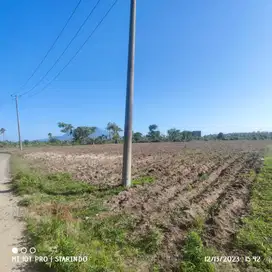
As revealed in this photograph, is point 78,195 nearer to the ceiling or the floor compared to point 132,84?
nearer to the floor

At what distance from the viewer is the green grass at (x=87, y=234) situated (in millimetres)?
2914

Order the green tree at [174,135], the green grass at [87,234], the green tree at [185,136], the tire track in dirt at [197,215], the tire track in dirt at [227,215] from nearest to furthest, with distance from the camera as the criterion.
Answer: the green grass at [87,234] → the tire track in dirt at [197,215] → the tire track in dirt at [227,215] → the green tree at [174,135] → the green tree at [185,136]

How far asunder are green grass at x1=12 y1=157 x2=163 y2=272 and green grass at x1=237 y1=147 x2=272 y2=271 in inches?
60.4

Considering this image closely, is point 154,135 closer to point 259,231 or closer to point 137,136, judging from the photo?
point 137,136

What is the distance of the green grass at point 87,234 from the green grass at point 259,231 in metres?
1.53

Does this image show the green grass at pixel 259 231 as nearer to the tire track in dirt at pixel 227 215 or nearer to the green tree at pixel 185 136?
the tire track in dirt at pixel 227 215

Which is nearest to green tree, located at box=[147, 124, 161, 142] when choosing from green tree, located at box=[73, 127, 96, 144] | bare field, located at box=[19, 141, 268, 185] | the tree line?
the tree line

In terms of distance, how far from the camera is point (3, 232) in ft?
13.2

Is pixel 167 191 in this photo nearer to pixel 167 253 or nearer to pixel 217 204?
pixel 217 204

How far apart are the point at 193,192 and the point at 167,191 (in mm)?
879

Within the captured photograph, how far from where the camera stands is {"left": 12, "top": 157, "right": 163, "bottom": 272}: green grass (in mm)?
2914

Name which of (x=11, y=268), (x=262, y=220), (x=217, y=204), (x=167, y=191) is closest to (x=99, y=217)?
(x=11, y=268)

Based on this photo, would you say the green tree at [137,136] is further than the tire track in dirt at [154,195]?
Yes

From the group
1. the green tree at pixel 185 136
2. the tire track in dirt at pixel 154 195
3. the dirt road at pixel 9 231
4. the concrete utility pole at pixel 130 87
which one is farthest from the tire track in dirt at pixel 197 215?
the green tree at pixel 185 136
